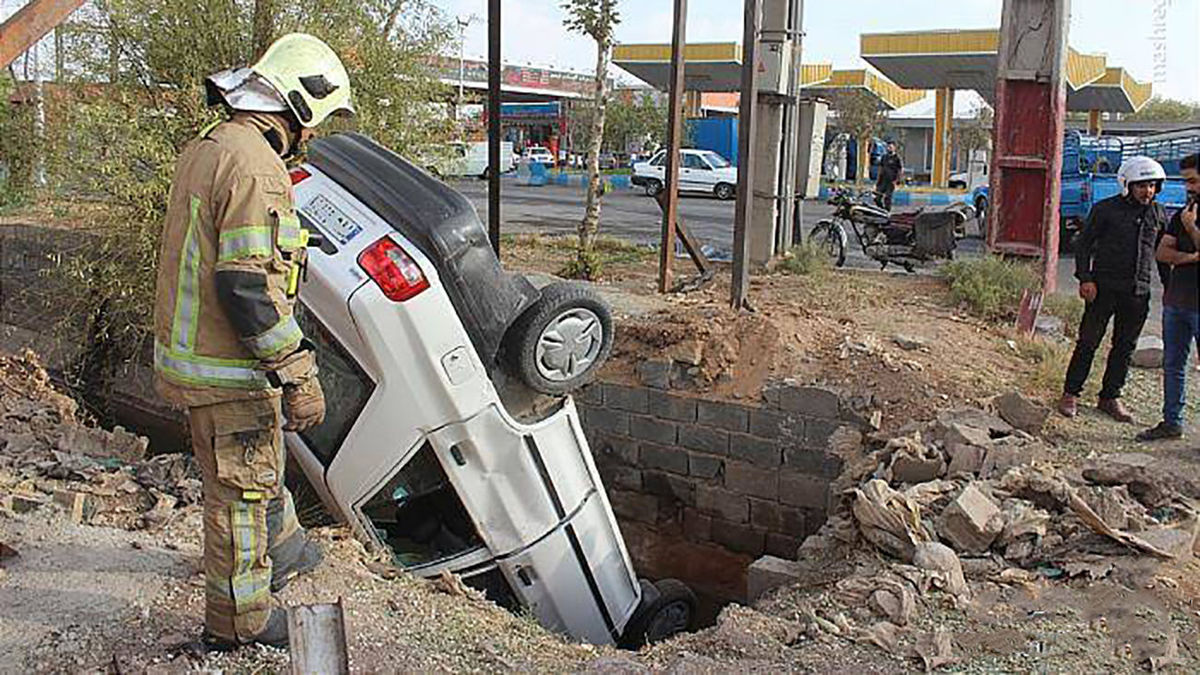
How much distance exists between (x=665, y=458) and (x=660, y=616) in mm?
2372

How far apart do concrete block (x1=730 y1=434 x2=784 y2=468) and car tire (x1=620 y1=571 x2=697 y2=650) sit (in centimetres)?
173

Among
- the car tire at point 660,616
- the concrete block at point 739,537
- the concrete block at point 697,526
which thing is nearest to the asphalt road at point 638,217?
the concrete block at point 739,537

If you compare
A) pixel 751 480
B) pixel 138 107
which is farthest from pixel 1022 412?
pixel 138 107

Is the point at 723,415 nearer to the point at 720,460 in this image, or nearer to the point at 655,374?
the point at 720,460

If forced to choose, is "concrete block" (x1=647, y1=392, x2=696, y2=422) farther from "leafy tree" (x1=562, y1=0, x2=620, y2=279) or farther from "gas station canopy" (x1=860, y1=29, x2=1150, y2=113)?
"gas station canopy" (x1=860, y1=29, x2=1150, y2=113)

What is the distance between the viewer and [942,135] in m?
36.2

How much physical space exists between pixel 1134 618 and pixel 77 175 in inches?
292

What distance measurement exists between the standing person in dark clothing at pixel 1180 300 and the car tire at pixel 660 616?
9.48 feet

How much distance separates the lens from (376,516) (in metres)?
4.43

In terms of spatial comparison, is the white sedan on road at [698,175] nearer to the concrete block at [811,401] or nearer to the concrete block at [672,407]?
the concrete block at [672,407]

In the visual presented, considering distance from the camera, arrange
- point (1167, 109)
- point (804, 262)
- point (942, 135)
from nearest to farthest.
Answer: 1. point (804, 262)
2. point (942, 135)
3. point (1167, 109)

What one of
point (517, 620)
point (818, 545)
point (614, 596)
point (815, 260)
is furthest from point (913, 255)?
point (517, 620)

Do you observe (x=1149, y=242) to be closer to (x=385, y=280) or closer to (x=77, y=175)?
(x=385, y=280)

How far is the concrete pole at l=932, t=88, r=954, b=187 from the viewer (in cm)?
3572
